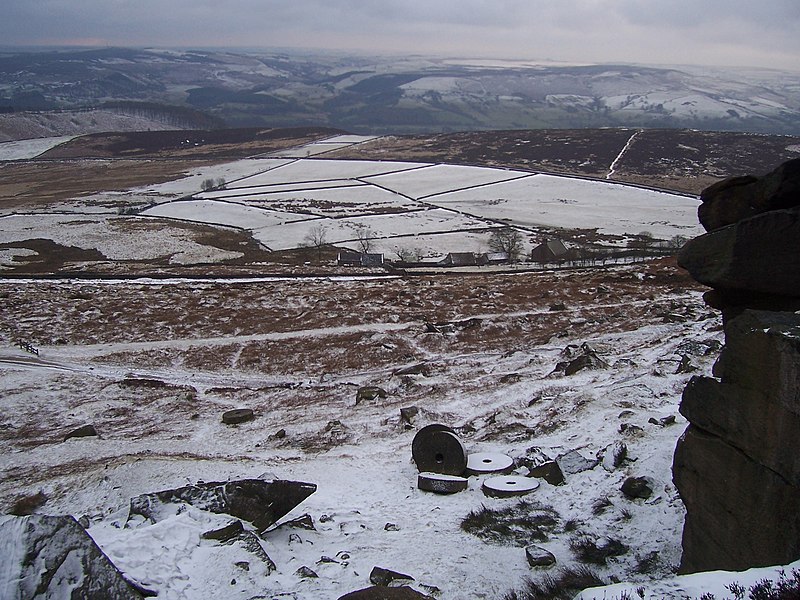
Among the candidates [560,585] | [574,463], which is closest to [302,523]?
[560,585]

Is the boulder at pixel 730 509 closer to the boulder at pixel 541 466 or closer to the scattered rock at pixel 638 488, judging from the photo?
A: the scattered rock at pixel 638 488

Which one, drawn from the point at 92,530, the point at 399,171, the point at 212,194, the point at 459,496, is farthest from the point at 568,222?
the point at 92,530

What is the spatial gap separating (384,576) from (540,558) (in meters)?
2.60

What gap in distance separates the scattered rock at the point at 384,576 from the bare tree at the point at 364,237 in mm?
48302

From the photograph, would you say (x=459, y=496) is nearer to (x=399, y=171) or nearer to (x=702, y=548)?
(x=702, y=548)

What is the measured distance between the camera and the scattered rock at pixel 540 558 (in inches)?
401

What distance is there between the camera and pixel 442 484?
1357 cm

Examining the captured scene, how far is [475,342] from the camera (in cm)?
2702

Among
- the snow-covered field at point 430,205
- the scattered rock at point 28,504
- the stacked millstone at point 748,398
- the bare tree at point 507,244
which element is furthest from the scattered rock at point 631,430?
the snow-covered field at point 430,205

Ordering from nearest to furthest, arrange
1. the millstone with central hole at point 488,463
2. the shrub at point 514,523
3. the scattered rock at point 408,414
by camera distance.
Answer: the shrub at point 514,523 → the millstone with central hole at point 488,463 → the scattered rock at point 408,414

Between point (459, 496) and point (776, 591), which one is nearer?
point (776, 591)

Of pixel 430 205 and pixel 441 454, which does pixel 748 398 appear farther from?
pixel 430 205

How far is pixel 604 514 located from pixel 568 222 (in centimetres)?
6310

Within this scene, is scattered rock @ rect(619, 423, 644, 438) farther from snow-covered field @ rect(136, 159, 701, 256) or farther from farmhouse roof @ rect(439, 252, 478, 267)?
snow-covered field @ rect(136, 159, 701, 256)
